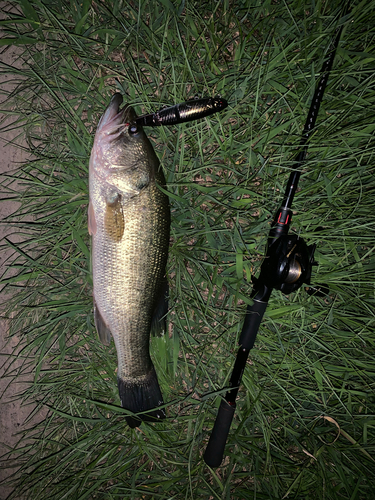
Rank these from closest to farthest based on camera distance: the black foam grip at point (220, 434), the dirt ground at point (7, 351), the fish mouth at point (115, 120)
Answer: the fish mouth at point (115, 120), the black foam grip at point (220, 434), the dirt ground at point (7, 351)

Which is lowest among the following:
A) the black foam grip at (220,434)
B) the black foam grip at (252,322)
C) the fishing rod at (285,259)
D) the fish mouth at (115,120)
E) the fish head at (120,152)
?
the black foam grip at (220,434)

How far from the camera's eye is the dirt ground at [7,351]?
6.40ft

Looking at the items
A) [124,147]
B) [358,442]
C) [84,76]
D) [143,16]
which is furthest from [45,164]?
[358,442]

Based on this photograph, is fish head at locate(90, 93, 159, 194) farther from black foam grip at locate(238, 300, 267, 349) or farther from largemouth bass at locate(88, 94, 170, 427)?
black foam grip at locate(238, 300, 267, 349)

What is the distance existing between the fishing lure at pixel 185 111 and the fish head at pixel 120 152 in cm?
8

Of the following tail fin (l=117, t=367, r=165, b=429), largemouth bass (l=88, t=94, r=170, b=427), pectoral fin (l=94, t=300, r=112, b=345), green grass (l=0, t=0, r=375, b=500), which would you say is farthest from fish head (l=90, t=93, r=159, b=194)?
tail fin (l=117, t=367, r=165, b=429)

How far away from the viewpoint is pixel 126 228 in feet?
4.42

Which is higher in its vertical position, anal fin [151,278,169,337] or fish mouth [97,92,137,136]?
fish mouth [97,92,137,136]

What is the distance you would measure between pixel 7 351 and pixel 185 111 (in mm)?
2185

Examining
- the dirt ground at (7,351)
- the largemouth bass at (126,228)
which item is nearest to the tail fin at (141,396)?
the largemouth bass at (126,228)

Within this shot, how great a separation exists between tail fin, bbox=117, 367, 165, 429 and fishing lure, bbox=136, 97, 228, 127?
1345 mm

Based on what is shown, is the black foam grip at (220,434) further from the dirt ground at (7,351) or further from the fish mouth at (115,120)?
the fish mouth at (115,120)

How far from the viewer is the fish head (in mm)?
1302

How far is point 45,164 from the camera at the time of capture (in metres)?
1.86
